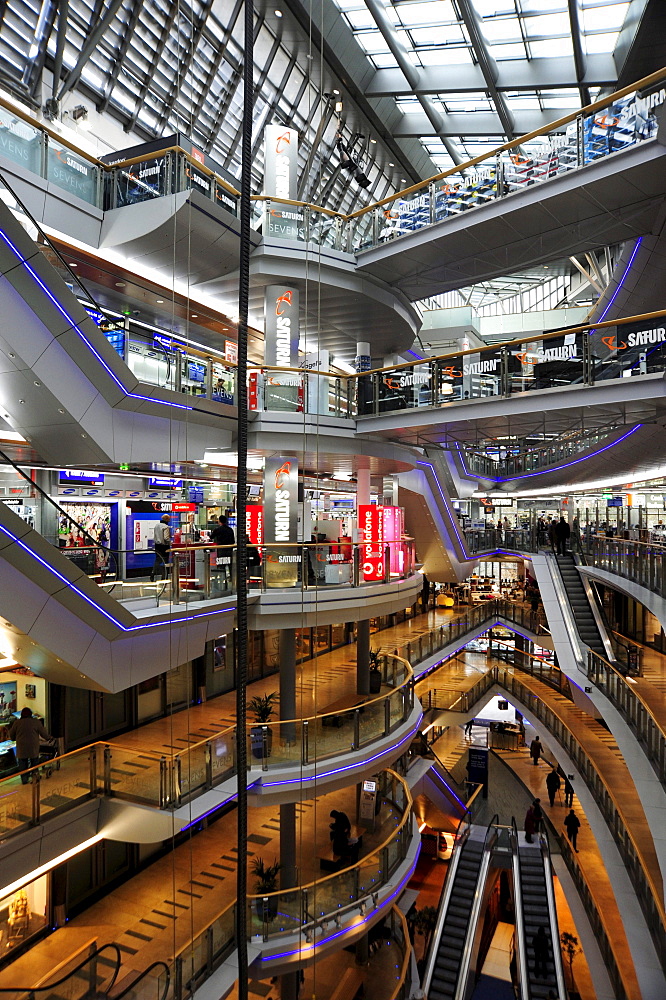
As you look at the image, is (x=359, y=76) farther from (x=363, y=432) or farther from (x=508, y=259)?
(x=363, y=432)

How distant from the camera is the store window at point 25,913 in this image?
27.9 feet

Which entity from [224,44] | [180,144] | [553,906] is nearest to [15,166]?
[180,144]

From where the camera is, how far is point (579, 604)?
16953mm

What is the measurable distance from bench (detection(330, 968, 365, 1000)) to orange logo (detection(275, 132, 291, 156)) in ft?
51.4

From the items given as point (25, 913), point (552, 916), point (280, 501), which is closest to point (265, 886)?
point (25, 913)

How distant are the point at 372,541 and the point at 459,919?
33.3 feet

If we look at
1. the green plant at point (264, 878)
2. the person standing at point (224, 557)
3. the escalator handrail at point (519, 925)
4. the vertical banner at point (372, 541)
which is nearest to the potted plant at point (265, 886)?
the green plant at point (264, 878)

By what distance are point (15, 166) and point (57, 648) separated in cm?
670

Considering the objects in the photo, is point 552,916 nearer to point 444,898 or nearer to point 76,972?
point 444,898

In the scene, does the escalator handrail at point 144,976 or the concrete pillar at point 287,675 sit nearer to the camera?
the escalator handrail at point 144,976

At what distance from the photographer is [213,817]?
45.8 feet

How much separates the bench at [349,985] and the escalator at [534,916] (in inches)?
159

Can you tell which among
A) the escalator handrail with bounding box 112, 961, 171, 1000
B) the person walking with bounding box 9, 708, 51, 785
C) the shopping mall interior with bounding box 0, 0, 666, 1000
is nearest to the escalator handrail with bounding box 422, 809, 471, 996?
the shopping mall interior with bounding box 0, 0, 666, 1000

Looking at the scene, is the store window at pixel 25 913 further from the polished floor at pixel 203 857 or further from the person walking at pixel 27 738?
the person walking at pixel 27 738
